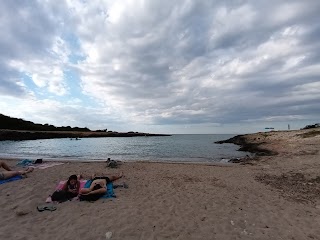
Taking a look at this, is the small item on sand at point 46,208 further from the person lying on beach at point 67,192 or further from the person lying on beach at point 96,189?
the person lying on beach at point 96,189

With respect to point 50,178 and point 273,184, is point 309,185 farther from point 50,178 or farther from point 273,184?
point 50,178

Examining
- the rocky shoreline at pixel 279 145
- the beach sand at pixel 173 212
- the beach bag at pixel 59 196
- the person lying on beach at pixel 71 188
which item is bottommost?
the beach sand at pixel 173 212

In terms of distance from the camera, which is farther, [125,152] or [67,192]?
[125,152]

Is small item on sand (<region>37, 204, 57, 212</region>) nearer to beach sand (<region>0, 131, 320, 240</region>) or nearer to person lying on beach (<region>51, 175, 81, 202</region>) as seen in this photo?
beach sand (<region>0, 131, 320, 240</region>)

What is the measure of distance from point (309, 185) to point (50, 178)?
12.1m

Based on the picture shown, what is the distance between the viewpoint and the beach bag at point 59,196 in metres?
8.72

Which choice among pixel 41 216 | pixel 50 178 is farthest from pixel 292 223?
pixel 50 178

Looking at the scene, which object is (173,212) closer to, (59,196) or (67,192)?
(67,192)

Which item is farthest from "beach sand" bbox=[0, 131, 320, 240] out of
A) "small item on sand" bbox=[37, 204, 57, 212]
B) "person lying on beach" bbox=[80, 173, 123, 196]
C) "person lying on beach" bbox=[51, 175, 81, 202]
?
"person lying on beach" bbox=[51, 175, 81, 202]

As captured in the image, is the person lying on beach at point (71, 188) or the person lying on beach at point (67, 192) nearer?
the person lying on beach at point (67, 192)

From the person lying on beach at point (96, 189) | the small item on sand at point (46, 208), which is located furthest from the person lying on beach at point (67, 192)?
the small item on sand at point (46, 208)

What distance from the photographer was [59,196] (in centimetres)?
879

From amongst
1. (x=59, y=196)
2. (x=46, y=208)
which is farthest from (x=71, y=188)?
(x=46, y=208)

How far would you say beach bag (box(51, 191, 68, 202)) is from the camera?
8723mm
